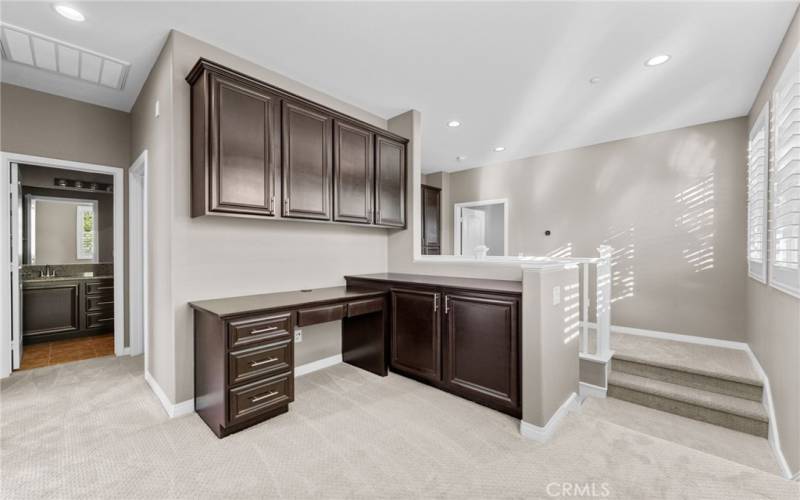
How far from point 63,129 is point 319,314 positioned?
10.7ft

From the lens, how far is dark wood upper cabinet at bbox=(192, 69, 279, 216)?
229cm

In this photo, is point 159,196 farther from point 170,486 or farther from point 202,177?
point 170,486

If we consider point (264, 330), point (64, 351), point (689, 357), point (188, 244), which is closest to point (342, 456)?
point (264, 330)

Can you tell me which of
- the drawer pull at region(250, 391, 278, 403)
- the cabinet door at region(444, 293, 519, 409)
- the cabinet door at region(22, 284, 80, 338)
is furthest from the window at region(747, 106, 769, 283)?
the cabinet door at region(22, 284, 80, 338)

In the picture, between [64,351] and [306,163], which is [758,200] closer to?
[306,163]

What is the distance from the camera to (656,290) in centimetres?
420

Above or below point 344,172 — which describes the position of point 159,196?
below

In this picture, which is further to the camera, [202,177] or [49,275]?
[49,275]

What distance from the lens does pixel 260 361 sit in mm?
2232

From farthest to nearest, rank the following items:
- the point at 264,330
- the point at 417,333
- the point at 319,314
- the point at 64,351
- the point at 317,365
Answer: the point at 64,351, the point at 317,365, the point at 417,333, the point at 319,314, the point at 264,330

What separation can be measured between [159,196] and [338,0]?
76.4 inches

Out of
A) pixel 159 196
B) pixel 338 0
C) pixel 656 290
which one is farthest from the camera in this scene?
pixel 656 290

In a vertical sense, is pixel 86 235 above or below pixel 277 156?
below

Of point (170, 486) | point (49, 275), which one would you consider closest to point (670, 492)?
point (170, 486)
